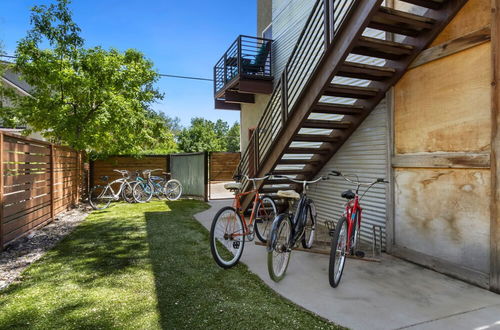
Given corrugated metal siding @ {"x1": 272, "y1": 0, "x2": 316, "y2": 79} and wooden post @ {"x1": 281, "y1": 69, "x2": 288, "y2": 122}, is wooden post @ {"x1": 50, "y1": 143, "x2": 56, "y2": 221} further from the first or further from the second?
corrugated metal siding @ {"x1": 272, "y1": 0, "x2": 316, "y2": 79}

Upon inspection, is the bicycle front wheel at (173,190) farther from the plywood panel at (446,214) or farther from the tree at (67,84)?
the plywood panel at (446,214)

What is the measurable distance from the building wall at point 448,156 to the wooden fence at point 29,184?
4.83 meters

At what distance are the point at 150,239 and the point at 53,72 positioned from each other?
465 centimetres

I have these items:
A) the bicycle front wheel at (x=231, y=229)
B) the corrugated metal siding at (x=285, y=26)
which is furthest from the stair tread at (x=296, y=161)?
the corrugated metal siding at (x=285, y=26)

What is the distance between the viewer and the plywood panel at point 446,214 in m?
2.75

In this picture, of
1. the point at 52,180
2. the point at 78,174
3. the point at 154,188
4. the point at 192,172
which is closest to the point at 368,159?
the point at 52,180

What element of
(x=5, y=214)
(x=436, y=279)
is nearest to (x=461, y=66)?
(x=436, y=279)

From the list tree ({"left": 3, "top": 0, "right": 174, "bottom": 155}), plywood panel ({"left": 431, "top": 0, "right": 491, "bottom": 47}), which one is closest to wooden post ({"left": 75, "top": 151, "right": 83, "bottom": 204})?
tree ({"left": 3, "top": 0, "right": 174, "bottom": 155})

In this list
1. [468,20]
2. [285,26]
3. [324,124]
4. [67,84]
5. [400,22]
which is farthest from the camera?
[285,26]

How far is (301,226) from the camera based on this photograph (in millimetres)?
3414

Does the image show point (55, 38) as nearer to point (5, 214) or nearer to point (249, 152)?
point (5, 214)

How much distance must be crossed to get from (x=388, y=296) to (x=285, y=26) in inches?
262

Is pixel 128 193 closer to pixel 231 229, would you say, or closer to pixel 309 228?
pixel 231 229

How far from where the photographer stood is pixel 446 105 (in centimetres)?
309
